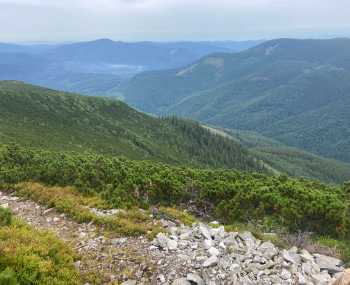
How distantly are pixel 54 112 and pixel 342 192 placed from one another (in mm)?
122270

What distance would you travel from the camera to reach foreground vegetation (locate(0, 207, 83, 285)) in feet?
33.6

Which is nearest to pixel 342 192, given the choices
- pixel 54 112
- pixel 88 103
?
pixel 54 112

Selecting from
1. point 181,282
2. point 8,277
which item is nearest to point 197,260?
point 181,282

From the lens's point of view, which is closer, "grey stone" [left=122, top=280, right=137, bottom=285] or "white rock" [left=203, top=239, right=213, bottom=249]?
"grey stone" [left=122, top=280, right=137, bottom=285]

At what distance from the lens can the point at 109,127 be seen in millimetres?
141000

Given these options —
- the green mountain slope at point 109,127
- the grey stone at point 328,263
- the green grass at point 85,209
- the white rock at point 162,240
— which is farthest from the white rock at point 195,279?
the green mountain slope at point 109,127

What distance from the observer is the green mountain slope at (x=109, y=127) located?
106 metres

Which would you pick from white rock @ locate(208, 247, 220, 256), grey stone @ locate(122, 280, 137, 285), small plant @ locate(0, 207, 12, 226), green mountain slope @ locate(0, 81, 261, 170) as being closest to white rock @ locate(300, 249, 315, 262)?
white rock @ locate(208, 247, 220, 256)

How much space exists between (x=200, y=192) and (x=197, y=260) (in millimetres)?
8174

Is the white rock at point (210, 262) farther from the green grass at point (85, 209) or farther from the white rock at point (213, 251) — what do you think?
the green grass at point (85, 209)

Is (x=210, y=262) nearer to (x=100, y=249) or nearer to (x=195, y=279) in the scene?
(x=195, y=279)

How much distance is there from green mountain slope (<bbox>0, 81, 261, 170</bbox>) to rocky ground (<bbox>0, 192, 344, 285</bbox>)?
258 feet

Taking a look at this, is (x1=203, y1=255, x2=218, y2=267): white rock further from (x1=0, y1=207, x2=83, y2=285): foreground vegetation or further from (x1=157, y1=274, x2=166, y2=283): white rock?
(x1=0, y1=207, x2=83, y2=285): foreground vegetation

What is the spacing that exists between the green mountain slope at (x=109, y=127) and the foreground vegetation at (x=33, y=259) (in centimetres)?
7894
